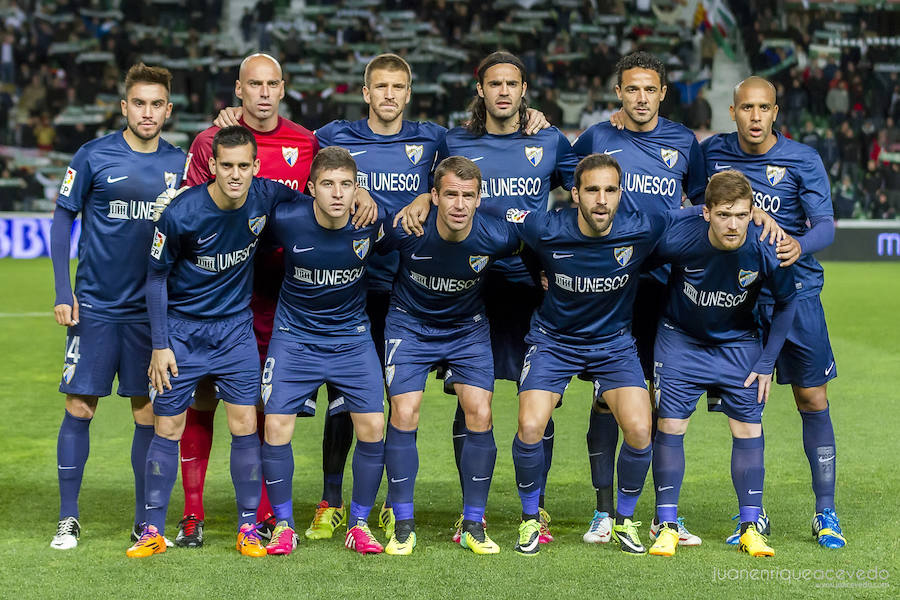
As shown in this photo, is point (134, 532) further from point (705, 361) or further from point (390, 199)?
point (705, 361)

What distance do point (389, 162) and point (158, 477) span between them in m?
1.80

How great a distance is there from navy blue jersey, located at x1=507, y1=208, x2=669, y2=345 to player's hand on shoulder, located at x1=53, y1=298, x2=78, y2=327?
2.00m

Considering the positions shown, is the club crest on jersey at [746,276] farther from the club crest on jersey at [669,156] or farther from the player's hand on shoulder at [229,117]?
the player's hand on shoulder at [229,117]

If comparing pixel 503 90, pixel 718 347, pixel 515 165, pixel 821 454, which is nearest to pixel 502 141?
pixel 515 165

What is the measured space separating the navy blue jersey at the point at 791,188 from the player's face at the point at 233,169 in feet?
7.34

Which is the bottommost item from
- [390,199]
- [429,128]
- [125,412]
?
[125,412]

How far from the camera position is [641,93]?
5176mm

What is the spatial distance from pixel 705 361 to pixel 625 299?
0.45 m

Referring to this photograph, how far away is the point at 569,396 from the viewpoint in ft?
28.7

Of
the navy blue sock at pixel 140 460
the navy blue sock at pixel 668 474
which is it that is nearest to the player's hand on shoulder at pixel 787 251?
the navy blue sock at pixel 668 474

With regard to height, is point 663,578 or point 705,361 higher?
point 705,361

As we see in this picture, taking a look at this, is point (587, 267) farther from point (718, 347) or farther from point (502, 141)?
point (502, 141)

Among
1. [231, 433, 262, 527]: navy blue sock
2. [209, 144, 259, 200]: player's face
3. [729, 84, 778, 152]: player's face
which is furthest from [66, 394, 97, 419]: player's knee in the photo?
[729, 84, 778, 152]: player's face

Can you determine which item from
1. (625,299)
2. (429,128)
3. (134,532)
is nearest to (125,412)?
(134,532)
